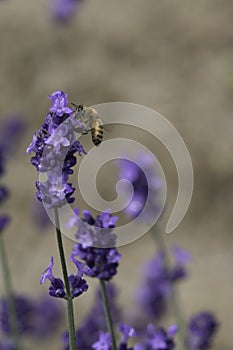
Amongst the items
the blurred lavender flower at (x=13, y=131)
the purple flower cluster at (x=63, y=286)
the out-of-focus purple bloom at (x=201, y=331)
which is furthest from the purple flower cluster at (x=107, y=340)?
the blurred lavender flower at (x=13, y=131)

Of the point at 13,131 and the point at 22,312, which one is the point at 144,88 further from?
the point at 22,312

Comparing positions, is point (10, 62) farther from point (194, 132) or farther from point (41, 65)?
point (194, 132)

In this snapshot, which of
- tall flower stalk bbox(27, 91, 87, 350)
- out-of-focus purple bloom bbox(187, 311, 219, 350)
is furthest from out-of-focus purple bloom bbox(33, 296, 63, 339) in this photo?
tall flower stalk bbox(27, 91, 87, 350)

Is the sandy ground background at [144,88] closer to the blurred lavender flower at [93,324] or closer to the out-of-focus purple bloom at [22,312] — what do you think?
the blurred lavender flower at [93,324]

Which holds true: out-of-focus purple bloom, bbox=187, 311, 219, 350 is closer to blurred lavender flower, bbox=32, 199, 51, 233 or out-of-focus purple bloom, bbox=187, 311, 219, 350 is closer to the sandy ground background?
blurred lavender flower, bbox=32, 199, 51, 233

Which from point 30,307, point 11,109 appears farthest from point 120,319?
point 11,109
